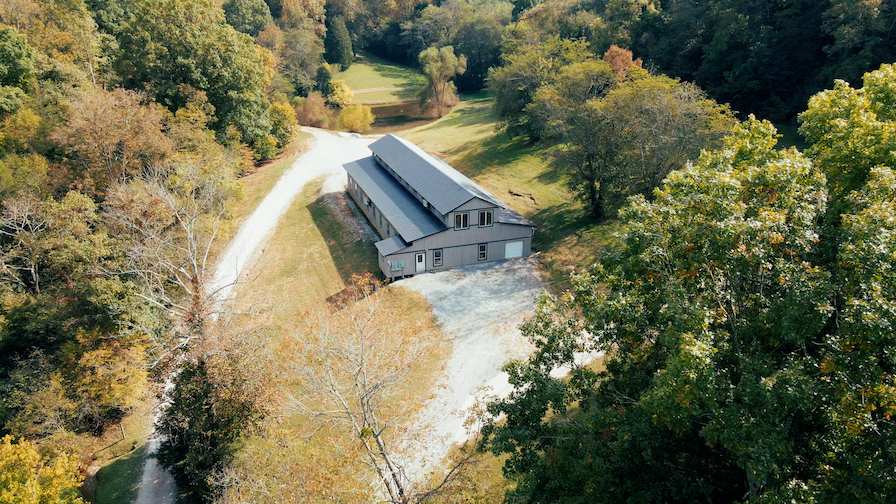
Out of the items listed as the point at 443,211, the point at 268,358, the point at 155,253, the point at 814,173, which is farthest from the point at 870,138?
the point at 155,253

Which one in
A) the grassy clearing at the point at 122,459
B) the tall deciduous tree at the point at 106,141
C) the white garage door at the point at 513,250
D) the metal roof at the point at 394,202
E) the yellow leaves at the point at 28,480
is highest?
the tall deciduous tree at the point at 106,141

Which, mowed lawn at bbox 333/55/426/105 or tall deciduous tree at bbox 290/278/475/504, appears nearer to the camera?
tall deciduous tree at bbox 290/278/475/504

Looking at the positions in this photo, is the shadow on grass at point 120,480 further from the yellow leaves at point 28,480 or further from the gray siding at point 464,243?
the gray siding at point 464,243

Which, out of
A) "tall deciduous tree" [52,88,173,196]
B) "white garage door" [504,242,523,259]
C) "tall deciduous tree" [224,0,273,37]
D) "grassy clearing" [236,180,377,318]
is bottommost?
"grassy clearing" [236,180,377,318]

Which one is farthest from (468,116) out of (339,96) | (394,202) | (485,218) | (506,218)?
(485,218)

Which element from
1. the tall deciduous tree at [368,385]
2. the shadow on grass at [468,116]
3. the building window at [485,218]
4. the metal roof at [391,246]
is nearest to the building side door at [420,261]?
the metal roof at [391,246]

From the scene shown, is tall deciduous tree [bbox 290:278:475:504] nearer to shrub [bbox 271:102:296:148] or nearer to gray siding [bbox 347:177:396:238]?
gray siding [bbox 347:177:396:238]

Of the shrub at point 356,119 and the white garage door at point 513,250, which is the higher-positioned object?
the shrub at point 356,119

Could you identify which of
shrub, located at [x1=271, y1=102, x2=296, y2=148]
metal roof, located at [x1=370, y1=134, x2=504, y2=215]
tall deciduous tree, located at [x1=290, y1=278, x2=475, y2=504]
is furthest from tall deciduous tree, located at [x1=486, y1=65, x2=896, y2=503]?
shrub, located at [x1=271, y1=102, x2=296, y2=148]
